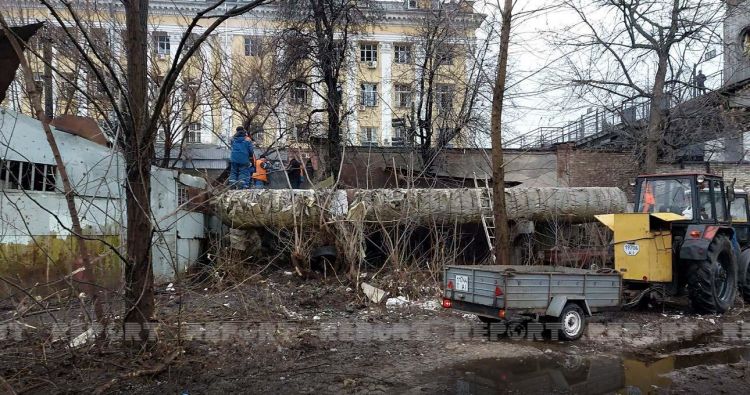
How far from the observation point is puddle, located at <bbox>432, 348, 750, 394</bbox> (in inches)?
207

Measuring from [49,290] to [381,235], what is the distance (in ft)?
20.6

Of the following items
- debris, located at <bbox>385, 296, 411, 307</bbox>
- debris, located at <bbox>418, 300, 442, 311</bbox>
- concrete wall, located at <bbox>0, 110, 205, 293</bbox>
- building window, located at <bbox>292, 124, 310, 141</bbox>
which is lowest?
debris, located at <bbox>418, 300, 442, 311</bbox>

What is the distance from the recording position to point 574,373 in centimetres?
577

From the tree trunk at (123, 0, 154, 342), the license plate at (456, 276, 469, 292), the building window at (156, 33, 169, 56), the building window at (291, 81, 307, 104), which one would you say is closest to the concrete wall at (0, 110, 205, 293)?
the tree trunk at (123, 0, 154, 342)

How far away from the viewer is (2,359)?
16.8 ft

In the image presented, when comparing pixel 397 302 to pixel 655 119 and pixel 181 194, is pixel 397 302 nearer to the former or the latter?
pixel 181 194

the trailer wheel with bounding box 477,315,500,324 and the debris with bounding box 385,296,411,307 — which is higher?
the trailer wheel with bounding box 477,315,500,324

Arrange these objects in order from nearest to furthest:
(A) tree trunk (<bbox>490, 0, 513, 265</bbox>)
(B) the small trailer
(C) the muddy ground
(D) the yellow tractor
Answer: (C) the muddy ground, (B) the small trailer, (D) the yellow tractor, (A) tree trunk (<bbox>490, 0, 513, 265</bbox>)

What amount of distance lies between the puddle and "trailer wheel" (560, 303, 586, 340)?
0.71m

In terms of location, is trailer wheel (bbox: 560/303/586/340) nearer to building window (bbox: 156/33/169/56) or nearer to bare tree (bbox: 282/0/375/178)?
bare tree (bbox: 282/0/375/178)

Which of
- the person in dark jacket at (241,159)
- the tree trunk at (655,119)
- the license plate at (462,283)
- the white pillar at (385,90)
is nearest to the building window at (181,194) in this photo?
the person in dark jacket at (241,159)

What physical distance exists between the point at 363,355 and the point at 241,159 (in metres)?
7.89

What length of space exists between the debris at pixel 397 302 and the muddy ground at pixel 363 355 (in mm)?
252

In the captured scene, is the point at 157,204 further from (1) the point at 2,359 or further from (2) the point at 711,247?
(2) the point at 711,247
